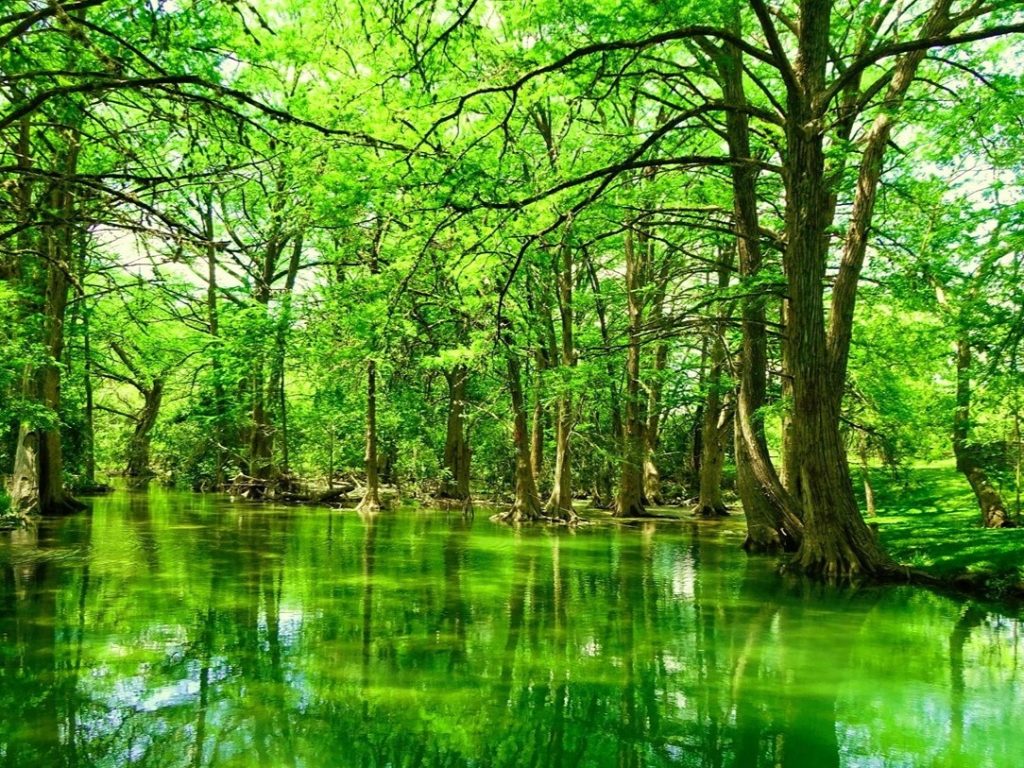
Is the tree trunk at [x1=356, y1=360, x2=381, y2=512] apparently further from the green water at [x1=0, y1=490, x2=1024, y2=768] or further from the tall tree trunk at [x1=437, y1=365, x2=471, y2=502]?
the green water at [x1=0, y1=490, x2=1024, y2=768]

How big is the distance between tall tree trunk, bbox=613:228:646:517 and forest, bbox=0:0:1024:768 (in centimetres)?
19

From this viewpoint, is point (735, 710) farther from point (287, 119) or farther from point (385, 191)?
point (385, 191)

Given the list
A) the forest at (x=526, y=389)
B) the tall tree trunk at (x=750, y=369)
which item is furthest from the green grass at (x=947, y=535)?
the tall tree trunk at (x=750, y=369)

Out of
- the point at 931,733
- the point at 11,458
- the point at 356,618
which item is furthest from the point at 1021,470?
the point at 11,458

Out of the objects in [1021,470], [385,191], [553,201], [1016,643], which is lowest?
[1016,643]

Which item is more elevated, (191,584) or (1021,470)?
(1021,470)

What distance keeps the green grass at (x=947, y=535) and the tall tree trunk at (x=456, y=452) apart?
12.9 m

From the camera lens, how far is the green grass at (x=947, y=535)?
10.3 meters

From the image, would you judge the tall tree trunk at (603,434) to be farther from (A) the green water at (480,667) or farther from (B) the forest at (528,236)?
(A) the green water at (480,667)

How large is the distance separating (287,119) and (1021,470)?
1516cm

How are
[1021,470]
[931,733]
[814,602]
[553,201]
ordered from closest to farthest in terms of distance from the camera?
[931,733]
[814,602]
[553,201]
[1021,470]

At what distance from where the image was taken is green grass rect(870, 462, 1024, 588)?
1032cm

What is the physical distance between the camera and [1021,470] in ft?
46.4

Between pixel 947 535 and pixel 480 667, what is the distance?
10693mm
